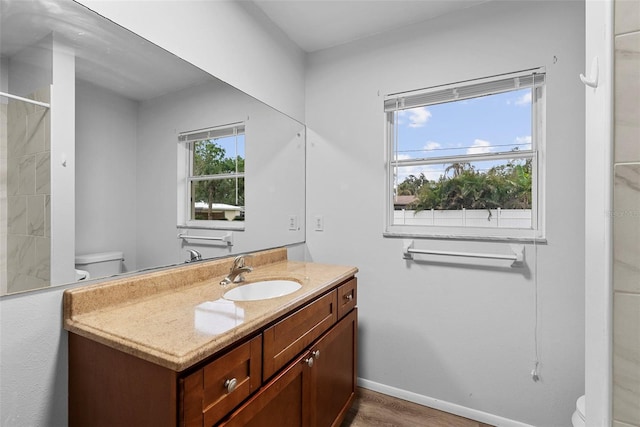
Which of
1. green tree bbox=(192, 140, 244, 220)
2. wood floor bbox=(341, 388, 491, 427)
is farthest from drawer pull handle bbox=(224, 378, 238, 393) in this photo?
wood floor bbox=(341, 388, 491, 427)

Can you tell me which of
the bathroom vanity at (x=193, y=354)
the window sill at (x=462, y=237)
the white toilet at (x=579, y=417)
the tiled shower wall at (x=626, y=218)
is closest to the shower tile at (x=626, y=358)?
the tiled shower wall at (x=626, y=218)

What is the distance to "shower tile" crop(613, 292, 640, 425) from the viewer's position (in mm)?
522

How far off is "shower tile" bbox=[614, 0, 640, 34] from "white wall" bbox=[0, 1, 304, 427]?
147 centimetres

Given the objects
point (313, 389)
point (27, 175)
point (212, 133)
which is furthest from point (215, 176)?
point (313, 389)

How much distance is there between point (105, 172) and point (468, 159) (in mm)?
1867

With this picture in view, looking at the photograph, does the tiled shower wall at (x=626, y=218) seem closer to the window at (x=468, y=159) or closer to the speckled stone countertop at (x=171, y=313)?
the speckled stone countertop at (x=171, y=313)

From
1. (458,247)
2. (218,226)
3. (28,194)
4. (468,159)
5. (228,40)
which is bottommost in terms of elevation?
(458,247)

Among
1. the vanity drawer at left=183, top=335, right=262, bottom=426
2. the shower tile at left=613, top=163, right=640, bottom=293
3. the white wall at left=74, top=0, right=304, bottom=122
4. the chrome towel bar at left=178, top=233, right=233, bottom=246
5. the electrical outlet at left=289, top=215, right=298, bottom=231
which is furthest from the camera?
the electrical outlet at left=289, top=215, right=298, bottom=231

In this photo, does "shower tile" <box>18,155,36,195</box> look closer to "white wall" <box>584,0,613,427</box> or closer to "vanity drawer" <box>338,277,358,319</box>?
"vanity drawer" <box>338,277,358,319</box>

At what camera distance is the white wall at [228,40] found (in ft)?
3.92

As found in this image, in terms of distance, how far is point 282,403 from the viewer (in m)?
1.06

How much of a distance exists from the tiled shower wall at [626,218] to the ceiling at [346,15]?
4.88 ft

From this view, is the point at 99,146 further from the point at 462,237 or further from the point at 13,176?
the point at 462,237

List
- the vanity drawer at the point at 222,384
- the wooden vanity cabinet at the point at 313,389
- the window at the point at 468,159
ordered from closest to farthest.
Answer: the vanity drawer at the point at 222,384 → the wooden vanity cabinet at the point at 313,389 → the window at the point at 468,159
